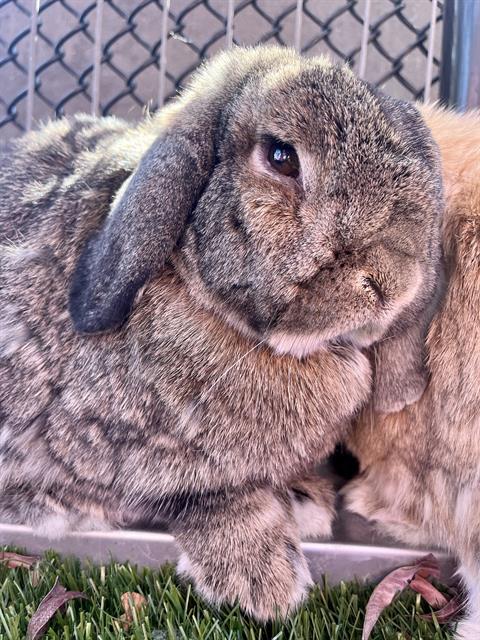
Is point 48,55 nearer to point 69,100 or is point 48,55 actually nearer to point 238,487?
point 69,100

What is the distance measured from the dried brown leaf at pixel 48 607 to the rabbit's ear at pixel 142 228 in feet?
1.29

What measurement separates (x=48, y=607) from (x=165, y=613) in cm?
17

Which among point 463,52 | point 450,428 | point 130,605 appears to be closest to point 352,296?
point 450,428

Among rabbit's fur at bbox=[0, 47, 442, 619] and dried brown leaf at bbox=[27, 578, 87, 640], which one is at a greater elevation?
rabbit's fur at bbox=[0, 47, 442, 619]

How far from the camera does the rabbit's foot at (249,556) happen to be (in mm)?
944

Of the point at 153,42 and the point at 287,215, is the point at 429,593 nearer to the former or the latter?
the point at 287,215

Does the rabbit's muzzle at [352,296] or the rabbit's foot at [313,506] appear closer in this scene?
the rabbit's muzzle at [352,296]

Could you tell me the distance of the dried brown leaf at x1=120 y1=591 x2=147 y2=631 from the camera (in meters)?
0.90

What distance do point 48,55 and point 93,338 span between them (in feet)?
5.74

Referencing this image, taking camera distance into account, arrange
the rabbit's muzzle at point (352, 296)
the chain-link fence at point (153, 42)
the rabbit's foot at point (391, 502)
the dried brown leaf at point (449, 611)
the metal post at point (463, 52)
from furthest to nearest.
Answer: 1. the chain-link fence at point (153, 42)
2. the metal post at point (463, 52)
3. the rabbit's foot at point (391, 502)
4. the dried brown leaf at point (449, 611)
5. the rabbit's muzzle at point (352, 296)

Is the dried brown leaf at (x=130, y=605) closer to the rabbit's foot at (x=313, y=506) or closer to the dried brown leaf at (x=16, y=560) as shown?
the dried brown leaf at (x=16, y=560)

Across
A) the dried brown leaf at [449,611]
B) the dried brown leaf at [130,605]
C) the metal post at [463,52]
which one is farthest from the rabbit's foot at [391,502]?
the metal post at [463,52]

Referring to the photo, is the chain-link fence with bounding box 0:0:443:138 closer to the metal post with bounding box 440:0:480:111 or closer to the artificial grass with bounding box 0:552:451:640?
the metal post with bounding box 440:0:480:111

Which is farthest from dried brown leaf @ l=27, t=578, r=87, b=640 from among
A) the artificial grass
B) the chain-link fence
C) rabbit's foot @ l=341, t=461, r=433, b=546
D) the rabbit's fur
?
the chain-link fence
